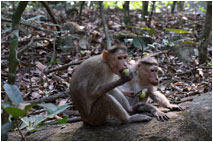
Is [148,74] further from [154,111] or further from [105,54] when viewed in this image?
[105,54]

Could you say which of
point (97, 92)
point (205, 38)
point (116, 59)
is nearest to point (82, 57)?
point (205, 38)

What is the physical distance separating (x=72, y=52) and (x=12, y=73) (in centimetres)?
506

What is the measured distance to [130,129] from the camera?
4.35m

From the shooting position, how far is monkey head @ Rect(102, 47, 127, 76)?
4668 millimetres

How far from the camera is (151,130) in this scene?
13.9 feet

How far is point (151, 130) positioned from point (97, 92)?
1.00 metres

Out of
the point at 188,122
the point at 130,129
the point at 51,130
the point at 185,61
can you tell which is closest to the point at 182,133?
the point at 188,122

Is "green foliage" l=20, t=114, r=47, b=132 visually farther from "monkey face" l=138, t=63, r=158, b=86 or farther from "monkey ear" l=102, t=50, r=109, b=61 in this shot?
"monkey face" l=138, t=63, r=158, b=86

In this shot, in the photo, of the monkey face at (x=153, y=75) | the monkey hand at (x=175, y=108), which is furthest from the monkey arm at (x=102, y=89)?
the monkey hand at (x=175, y=108)

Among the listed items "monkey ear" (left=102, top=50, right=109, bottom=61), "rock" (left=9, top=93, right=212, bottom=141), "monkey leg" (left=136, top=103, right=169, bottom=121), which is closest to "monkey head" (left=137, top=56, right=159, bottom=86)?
"monkey leg" (left=136, top=103, right=169, bottom=121)

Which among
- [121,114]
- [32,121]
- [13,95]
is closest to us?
[13,95]

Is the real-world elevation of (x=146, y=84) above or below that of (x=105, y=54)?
below

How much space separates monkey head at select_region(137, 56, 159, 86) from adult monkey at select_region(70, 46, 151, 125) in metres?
0.74

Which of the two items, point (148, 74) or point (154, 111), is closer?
point (154, 111)
